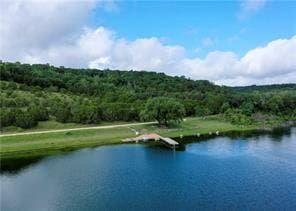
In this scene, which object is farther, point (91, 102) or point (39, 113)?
point (91, 102)

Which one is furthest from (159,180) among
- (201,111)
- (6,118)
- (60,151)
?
(201,111)

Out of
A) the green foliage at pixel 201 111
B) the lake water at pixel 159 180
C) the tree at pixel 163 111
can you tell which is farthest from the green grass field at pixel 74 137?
the green foliage at pixel 201 111

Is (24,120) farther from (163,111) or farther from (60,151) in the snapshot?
(163,111)

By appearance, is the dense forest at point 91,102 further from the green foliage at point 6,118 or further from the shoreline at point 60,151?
the shoreline at point 60,151

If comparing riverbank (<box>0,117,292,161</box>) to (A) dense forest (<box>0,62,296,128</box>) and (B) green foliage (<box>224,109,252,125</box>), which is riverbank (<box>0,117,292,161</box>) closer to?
(B) green foliage (<box>224,109,252,125</box>)

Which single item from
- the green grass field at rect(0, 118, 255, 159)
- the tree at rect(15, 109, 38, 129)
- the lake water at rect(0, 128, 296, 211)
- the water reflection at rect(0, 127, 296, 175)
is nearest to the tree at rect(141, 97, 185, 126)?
the green grass field at rect(0, 118, 255, 159)

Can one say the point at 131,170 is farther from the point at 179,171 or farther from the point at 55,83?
the point at 55,83
